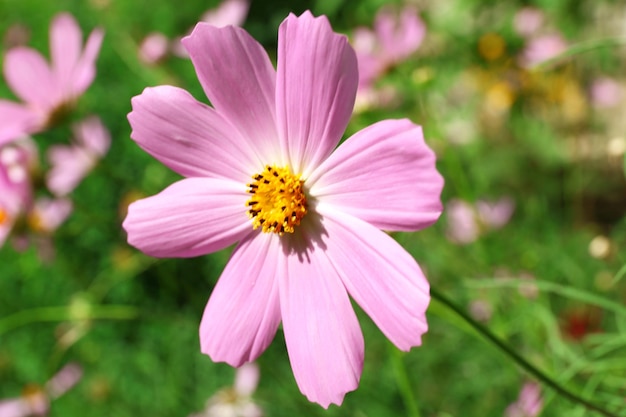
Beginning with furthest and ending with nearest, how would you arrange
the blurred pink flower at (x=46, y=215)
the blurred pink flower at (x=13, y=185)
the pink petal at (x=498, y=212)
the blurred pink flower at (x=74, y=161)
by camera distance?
the pink petal at (x=498, y=212)
the blurred pink flower at (x=74, y=161)
the blurred pink flower at (x=46, y=215)
the blurred pink flower at (x=13, y=185)

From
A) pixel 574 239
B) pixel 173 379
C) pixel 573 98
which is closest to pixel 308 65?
pixel 173 379

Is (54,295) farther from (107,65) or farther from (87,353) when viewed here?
(107,65)

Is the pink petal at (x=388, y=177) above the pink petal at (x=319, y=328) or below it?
above

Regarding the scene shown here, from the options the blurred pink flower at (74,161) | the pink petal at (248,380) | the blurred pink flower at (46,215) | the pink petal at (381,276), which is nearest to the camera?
the pink petal at (381,276)

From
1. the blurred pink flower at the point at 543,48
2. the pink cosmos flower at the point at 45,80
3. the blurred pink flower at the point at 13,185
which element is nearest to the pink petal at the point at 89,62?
the pink cosmos flower at the point at 45,80

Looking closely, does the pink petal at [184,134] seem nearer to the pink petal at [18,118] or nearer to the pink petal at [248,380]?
the pink petal at [18,118]

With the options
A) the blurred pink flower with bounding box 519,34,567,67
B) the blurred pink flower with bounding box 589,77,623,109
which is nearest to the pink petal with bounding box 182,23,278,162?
the blurred pink flower with bounding box 519,34,567,67

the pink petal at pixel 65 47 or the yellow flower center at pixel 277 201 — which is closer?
the yellow flower center at pixel 277 201

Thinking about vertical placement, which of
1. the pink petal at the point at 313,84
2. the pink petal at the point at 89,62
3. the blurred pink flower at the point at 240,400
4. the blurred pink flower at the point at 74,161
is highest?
the pink petal at the point at 313,84

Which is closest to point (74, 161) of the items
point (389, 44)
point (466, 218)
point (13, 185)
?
point (13, 185)
